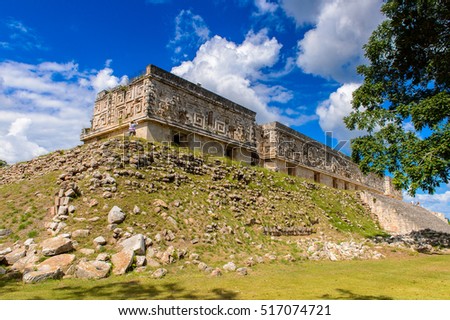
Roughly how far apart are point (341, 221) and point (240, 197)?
27.7ft

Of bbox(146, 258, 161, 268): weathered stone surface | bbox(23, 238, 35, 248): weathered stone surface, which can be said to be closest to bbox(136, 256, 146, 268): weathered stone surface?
bbox(146, 258, 161, 268): weathered stone surface

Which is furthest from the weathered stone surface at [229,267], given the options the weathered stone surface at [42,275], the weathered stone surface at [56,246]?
the weathered stone surface at [56,246]

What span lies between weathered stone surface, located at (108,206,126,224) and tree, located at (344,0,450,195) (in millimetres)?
11215

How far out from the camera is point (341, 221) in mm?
21078

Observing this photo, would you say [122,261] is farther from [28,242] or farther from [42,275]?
[28,242]

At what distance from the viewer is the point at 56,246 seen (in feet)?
30.5

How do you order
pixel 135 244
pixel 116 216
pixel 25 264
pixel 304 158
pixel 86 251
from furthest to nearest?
pixel 304 158 < pixel 116 216 < pixel 135 244 < pixel 86 251 < pixel 25 264

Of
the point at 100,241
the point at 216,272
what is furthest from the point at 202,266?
the point at 100,241

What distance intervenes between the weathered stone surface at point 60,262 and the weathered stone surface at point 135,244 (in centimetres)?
147

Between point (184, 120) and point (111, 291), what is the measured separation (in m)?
13.5

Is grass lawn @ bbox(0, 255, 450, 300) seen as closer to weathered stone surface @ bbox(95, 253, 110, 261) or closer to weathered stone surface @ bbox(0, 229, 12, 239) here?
weathered stone surface @ bbox(95, 253, 110, 261)

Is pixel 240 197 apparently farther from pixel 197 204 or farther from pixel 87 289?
pixel 87 289

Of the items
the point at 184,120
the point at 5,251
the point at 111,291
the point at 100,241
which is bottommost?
the point at 111,291

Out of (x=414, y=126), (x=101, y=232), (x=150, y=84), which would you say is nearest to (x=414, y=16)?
(x=414, y=126)
